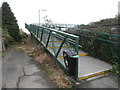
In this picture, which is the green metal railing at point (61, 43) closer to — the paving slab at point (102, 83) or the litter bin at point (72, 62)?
the litter bin at point (72, 62)

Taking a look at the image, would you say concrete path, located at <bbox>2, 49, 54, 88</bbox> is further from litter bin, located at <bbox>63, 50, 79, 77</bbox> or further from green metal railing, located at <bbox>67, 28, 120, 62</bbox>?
green metal railing, located at <bbox>67, 28, 120, 62</bbox>

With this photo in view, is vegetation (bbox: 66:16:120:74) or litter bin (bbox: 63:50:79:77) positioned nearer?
litter bin (bbox: 63:50:79:77)

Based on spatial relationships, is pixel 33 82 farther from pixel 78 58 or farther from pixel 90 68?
pixel 90 68

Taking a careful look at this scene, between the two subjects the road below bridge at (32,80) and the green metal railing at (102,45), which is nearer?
the road below bridge at (32,80)

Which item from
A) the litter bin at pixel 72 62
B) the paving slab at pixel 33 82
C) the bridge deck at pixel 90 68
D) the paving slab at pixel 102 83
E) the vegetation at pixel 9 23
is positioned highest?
the vegetation at pixel 9 23

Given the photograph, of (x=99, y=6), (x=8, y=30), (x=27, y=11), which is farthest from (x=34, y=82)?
(x=27, y=11)

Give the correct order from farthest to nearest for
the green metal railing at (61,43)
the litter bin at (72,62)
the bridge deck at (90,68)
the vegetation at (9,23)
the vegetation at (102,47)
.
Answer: the vegetation at (9,23)
the vegetation at (102,47)
the bridge deck at (90,68)
the green metal railing at (61,43)
the litter bin at (72,62)

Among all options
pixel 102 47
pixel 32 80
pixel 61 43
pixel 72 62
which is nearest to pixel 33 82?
pixel 32 80

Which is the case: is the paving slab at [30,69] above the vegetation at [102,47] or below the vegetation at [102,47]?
below

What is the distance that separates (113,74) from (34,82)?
221cm

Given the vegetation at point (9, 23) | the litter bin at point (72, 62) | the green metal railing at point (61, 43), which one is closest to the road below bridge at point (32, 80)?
the litter bin at point (72, 62)

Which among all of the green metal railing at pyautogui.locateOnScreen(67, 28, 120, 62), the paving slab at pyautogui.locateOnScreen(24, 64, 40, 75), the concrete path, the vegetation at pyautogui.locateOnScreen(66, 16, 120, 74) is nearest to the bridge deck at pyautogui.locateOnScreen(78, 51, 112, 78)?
the vegetation at pyautogui.locateOnScreen(66, 16, 120, 74)

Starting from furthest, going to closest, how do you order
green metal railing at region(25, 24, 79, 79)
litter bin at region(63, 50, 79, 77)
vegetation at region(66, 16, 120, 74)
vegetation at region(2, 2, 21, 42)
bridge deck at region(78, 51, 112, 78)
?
1. vegetation at region(2, 2, 21, 42)
2. vegetation at region(66, 16, 120, 74)
3. bridge deck at region(78, 51, 112, 78)
4. green metal railing at region(25, 24, 79, 79)
5. litter bin at region(63, 50, 79, 77)

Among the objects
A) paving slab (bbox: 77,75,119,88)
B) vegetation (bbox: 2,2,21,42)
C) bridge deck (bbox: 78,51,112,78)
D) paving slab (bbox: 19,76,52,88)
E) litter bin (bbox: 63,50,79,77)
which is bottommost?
paving slab (bbox: 19,76,52,88)
